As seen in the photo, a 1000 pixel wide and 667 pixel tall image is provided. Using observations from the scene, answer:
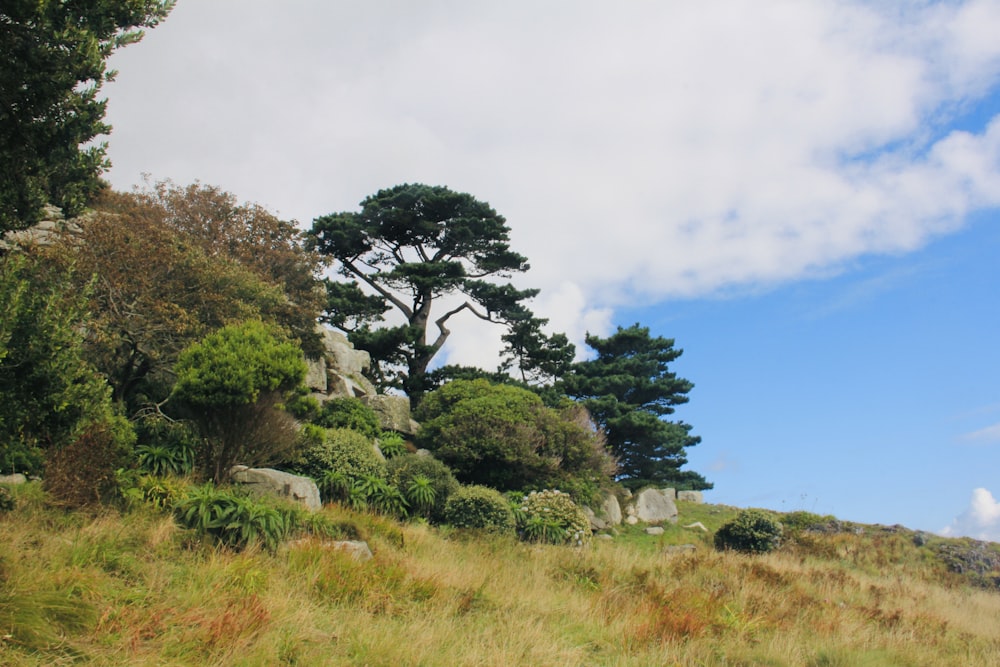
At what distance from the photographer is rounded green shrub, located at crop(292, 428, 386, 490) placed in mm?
13594

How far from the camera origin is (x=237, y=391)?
11.2 m

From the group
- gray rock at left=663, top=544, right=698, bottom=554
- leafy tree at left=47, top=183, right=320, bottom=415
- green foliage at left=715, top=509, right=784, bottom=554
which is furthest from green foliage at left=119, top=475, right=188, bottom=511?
green foliage at left=715, top=509, right=784, bottom=554

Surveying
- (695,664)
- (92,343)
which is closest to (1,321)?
(695,664)

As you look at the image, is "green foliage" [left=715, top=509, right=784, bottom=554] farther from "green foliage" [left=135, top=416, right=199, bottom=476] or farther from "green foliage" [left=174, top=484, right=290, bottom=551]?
"green foliage" [left=135, top=416, right=199, bottom=476]

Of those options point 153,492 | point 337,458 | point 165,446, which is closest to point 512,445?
point 337,458

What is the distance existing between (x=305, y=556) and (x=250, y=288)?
9828mm

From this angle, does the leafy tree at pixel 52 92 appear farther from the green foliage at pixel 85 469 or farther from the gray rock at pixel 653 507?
the gray rock at pixel 653 507

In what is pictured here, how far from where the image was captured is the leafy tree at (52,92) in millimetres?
6211

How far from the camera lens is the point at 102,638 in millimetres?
5254

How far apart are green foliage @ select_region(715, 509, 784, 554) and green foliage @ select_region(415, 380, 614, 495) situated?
11.6 ft

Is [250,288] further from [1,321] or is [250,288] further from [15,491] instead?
[1,321]

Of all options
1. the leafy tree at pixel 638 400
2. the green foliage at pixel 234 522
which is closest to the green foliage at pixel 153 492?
the green foliage at pixel 234 522

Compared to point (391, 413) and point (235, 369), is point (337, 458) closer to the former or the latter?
point (235, 369)

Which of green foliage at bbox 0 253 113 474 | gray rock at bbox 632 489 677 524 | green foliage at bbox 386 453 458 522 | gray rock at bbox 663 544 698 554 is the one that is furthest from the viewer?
gray rock at bbox 632 489 677 524
